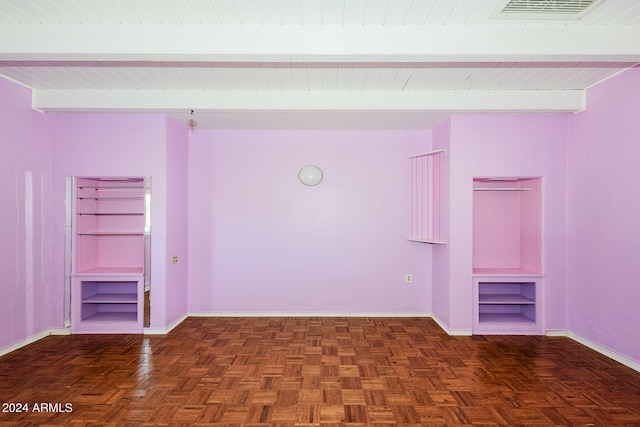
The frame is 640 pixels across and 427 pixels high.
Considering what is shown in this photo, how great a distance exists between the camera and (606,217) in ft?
12.1

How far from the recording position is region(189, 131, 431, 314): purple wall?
504cm

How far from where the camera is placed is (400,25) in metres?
2.57

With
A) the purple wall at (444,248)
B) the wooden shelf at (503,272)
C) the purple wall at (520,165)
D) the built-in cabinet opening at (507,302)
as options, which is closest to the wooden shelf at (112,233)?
the purple wall at (444,248)

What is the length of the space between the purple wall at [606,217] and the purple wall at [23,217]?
591cm

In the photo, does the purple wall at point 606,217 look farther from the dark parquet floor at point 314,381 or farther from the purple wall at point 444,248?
the purple wall at point 444,248

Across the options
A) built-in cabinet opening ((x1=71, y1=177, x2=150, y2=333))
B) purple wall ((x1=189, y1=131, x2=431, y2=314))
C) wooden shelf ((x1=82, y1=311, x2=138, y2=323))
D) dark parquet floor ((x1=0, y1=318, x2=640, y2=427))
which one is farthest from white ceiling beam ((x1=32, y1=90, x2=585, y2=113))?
dark parquet floor ((x1=0, y1=318, x2=640, y2=427))

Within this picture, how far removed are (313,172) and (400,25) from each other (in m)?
2.61

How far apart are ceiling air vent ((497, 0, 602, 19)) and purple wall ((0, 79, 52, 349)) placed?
4468 mm

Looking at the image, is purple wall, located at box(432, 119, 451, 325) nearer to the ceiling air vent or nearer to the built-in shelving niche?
the built-in shelving niche

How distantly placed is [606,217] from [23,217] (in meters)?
5.94

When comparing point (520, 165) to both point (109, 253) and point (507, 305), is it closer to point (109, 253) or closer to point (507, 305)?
point (507, 305)

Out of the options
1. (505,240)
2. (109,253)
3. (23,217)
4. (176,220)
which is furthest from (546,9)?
(109,253)

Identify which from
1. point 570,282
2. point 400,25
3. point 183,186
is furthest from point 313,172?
point 570,282

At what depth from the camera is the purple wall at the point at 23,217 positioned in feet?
12.0
